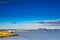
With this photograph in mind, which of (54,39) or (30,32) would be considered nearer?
(30,32)

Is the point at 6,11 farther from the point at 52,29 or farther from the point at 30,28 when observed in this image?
the point at 52,29

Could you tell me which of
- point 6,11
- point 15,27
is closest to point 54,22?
point 15,27

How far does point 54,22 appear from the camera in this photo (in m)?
2.19

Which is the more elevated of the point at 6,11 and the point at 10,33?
the point at 6,11

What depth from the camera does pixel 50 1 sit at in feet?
7.27

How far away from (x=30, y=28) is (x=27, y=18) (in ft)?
0.60

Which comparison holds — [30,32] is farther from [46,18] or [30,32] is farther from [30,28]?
[46,18]

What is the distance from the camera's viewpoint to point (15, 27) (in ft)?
7.38

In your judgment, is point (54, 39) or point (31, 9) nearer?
point (31, 9)

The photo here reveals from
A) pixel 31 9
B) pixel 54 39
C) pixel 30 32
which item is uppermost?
pixel 31 9

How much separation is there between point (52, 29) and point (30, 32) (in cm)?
38

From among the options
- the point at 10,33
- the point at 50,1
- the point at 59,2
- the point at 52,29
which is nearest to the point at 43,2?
the point at 50,1

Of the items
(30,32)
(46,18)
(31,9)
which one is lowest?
(30,32)

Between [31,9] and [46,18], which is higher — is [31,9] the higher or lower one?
the higher one
